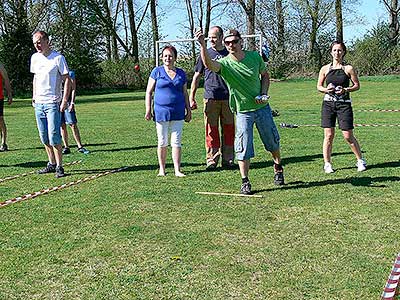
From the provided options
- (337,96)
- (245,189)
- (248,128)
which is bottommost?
(245,189)

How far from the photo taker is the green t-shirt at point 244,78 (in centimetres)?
651

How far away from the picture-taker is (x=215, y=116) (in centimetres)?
846

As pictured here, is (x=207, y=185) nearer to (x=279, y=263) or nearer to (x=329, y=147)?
(x=329, y=147)

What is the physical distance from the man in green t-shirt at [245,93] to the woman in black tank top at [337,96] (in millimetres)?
1153

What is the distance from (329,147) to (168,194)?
228 centimetres

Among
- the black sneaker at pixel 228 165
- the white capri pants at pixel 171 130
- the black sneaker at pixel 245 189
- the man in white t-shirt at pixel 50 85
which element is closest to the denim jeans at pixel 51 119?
the man in white t-shirt at pixel 50 85

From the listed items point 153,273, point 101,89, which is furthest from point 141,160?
point 101,89

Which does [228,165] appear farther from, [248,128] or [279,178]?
[248,128]

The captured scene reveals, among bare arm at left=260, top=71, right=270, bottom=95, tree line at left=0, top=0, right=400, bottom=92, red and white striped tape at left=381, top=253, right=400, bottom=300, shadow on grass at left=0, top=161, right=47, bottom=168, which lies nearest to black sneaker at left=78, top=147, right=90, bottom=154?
shadow on grass at left=0, top=161, right=47, bottom=168

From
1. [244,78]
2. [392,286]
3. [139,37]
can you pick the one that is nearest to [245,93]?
[244,78]

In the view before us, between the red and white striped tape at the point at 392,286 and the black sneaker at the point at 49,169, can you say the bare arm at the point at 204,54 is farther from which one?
the black sneaker at the point at 49,169

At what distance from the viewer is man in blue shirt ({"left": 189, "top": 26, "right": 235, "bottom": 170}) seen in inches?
328

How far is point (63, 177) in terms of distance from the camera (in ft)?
26.7

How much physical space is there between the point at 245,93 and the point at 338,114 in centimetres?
164
